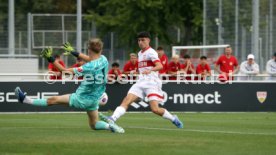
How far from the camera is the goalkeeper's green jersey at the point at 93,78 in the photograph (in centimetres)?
1717

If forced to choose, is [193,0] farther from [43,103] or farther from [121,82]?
[43,103]

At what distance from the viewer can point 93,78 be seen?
17.3 m

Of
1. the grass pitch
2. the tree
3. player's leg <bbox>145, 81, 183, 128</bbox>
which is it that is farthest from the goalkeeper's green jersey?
the tree

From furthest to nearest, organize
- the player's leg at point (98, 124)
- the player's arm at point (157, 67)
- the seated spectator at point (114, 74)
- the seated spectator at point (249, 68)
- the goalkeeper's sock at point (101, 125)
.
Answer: the seated spectator at point (249, 68)
the seated spectator at point (114, 74)
the player's arm at point (157, 67)
the goalkeeper's sock at point (101, 125)
the player's leg at point (98, 124)

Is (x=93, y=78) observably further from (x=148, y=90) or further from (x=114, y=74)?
(x=114, y=74)

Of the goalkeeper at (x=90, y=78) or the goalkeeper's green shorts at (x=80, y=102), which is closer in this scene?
the goalkeeper at (x=90, y=78)

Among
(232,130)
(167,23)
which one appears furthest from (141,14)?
(232,130)

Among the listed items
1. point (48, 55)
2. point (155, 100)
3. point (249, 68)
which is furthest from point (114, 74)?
point (48, 55)

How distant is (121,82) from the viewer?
29312mm

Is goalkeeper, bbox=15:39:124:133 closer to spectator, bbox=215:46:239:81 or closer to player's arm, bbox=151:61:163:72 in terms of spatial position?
player's arm, bbox=151:61:163:72

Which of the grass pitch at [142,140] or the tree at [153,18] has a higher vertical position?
the tree at [153,18]

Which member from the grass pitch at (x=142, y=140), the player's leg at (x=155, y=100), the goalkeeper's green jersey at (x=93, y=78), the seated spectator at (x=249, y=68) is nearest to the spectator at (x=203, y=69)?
the seated spectator at (x=249, y=68)

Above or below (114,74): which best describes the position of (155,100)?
below

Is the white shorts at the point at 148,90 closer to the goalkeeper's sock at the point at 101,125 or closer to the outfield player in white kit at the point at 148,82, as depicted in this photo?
the outfield player in white kit at the point at 148,82
